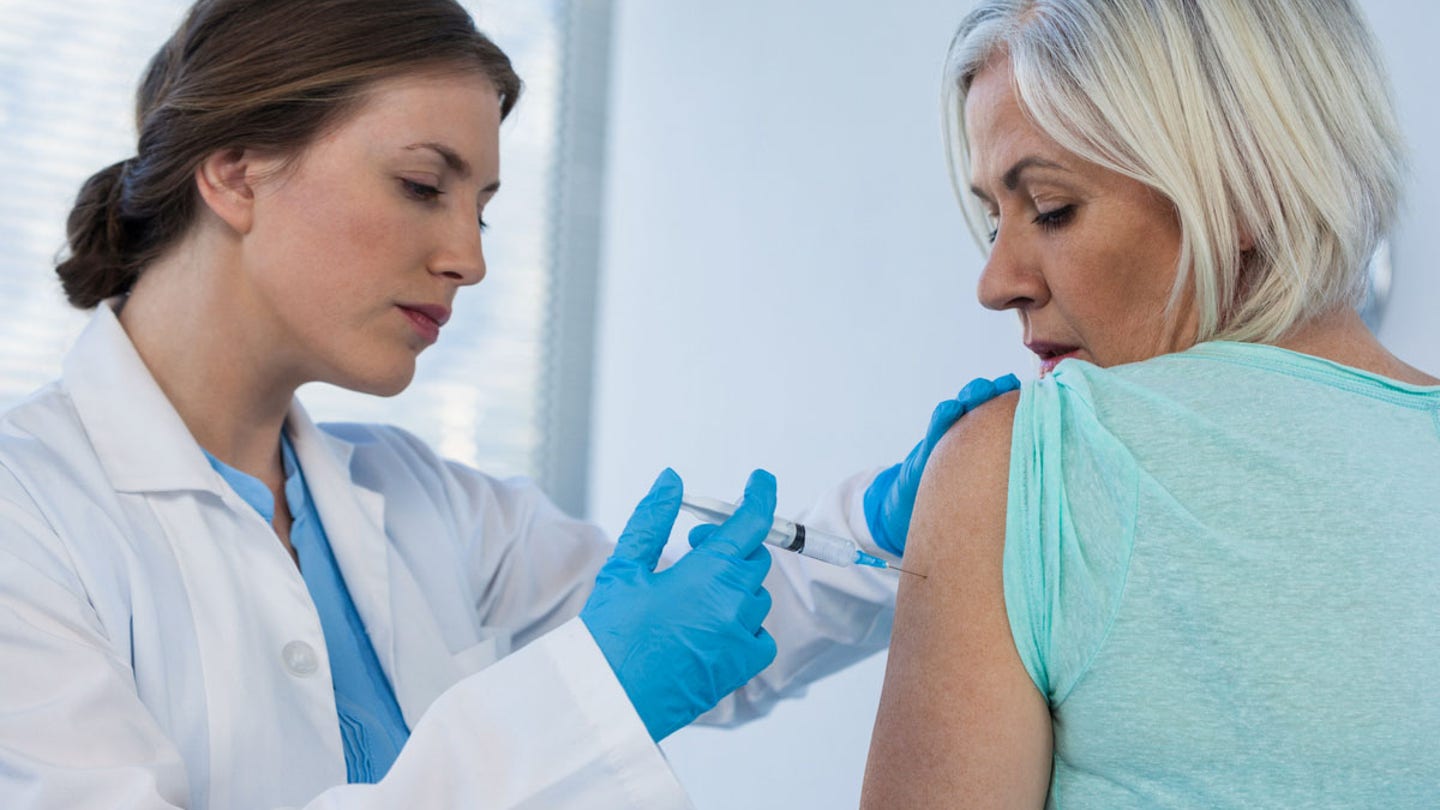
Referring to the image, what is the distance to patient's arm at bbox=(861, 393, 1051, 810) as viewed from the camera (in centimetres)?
81

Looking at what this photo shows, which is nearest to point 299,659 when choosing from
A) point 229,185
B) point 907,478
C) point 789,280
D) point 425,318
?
point 425,318

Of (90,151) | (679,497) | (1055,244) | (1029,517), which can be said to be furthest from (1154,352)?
(90,151)

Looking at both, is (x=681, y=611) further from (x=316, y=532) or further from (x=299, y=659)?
(x=316, y=532)

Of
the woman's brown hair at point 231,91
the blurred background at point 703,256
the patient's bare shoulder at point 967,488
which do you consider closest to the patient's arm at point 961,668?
the patient's bare shoulder at point 967,488

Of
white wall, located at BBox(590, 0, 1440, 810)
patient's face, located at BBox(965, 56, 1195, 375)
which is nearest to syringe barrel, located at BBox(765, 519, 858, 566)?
patient's face, located at BBox(965, 56, 1195, 375)

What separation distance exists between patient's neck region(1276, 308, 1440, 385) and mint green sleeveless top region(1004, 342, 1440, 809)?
0.08 m

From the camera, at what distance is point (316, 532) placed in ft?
4.58

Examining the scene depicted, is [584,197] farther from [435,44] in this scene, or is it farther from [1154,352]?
[1154,352]

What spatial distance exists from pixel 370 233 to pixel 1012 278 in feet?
2.17

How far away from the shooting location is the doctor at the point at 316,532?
0.91 m

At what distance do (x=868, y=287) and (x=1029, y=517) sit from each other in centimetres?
105

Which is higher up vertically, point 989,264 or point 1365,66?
point 1365,66

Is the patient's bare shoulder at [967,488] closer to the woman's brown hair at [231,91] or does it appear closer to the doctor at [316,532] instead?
the doctor at [316,532]

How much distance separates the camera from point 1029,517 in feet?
2.68
